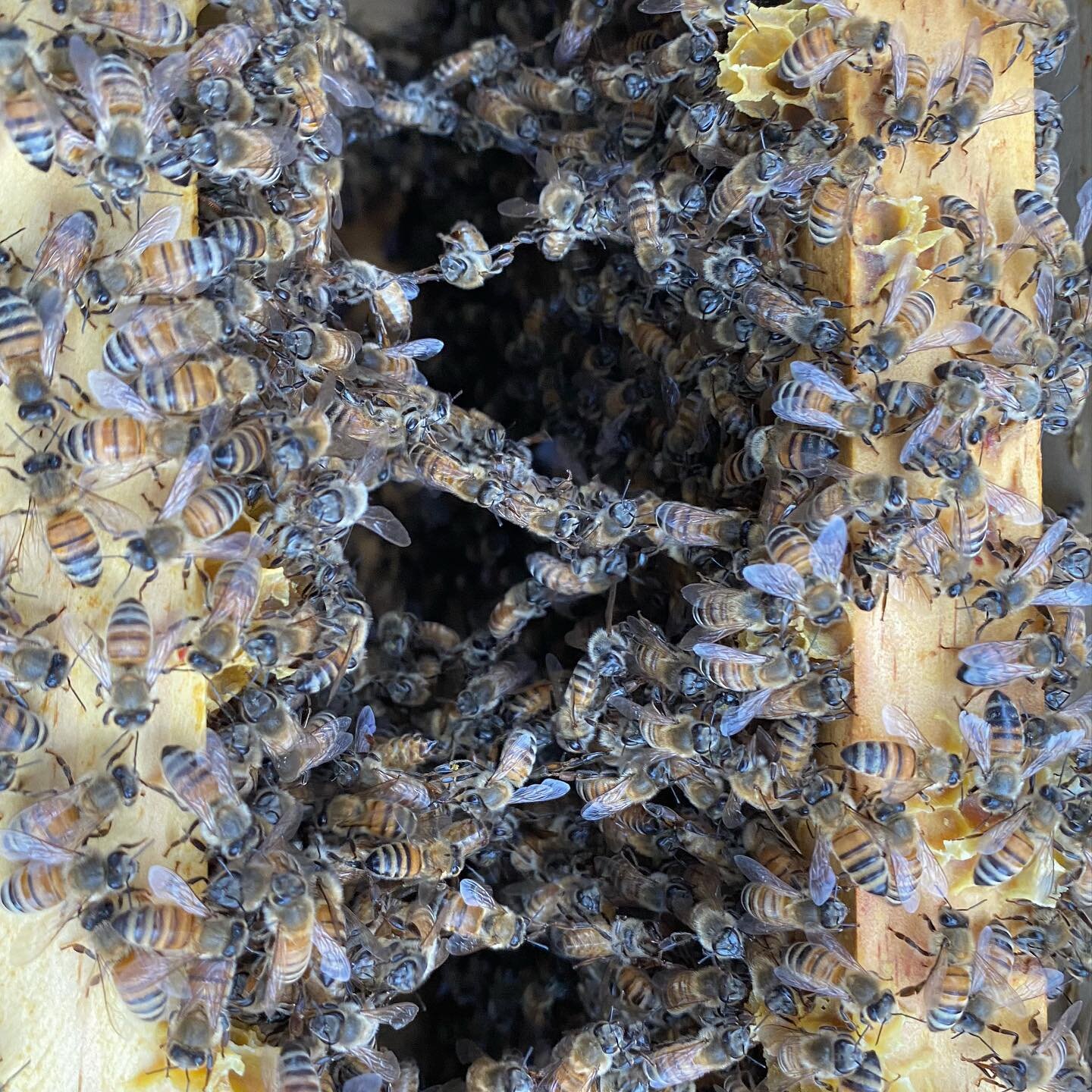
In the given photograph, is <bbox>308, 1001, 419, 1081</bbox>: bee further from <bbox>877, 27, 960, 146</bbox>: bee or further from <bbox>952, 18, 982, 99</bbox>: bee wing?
<bbox>952, 18, 982, 99</bbox>: bee wing

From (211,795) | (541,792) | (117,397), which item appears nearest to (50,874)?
(211,795)

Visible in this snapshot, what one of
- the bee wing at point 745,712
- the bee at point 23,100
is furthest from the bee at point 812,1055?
the bee at point 23,100

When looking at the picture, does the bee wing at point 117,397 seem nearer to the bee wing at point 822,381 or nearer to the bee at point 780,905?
the bee wing at point 822,381

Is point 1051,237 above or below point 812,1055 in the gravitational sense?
above

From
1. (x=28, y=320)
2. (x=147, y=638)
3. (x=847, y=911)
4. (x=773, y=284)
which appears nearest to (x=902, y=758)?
(x=847, y=911)

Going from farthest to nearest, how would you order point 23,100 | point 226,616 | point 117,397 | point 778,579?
point 778,579 < point 226,616 < point 117,397 < point 23,100

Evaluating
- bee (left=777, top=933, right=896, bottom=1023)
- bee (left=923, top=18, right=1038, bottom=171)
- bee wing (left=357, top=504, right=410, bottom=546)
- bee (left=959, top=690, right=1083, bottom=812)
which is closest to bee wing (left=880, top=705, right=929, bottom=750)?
bee (left=959, top=690, right=1083, bottom=812)

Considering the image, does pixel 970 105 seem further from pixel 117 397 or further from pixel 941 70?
pixel 117 397
